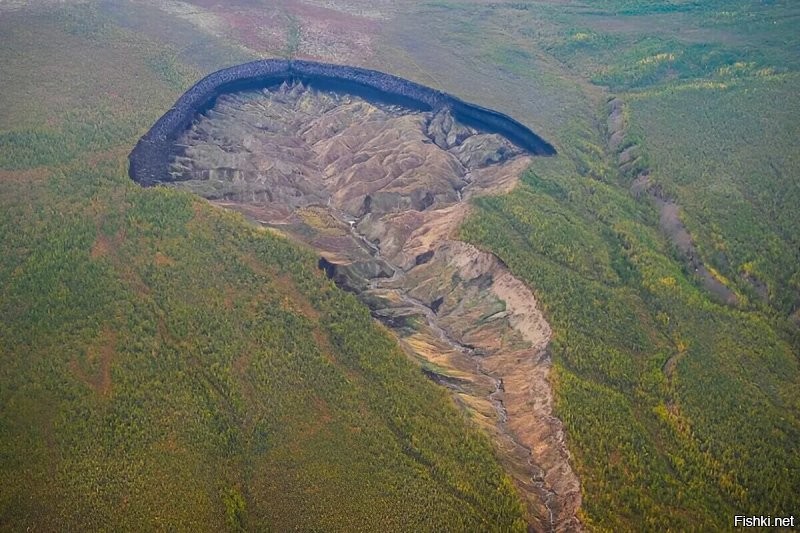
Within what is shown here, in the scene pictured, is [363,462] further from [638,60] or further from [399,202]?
[638,60]

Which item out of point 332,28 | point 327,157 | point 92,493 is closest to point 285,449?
point 92,493

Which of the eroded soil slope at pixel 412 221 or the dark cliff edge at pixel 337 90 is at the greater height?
the dark cliff edge at pixel 337 90

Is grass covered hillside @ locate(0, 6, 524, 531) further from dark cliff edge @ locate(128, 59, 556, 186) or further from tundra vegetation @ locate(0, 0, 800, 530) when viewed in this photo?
dark cliff edge @ locate(128, 59, 556, 186)

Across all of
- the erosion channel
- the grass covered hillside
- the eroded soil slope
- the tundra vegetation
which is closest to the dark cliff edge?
the erosion channel

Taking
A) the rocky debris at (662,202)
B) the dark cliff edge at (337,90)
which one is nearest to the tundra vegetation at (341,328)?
the rocky debris at (662,202)

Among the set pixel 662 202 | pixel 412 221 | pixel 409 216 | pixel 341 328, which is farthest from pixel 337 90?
pixel 341 328

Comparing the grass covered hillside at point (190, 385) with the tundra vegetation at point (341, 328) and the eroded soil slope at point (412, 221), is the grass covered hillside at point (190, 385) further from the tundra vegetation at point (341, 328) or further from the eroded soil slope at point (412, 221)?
the eroded soil slope at point (412, 221)

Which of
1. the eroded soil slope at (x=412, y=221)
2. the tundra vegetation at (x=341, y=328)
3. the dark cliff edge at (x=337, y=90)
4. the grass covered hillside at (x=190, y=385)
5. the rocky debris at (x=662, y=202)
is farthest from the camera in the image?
the dark cliff edge at (x=337, y=90)

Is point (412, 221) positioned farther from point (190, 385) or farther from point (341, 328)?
point (190, 385)
